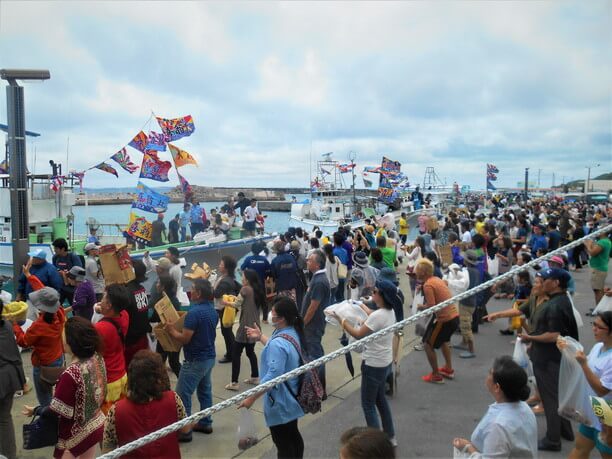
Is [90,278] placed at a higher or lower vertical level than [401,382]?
higher

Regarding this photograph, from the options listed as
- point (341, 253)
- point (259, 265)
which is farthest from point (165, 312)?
point (341, 253)

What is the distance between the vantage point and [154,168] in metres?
9.82

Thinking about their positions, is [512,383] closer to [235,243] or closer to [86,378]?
[86,378]

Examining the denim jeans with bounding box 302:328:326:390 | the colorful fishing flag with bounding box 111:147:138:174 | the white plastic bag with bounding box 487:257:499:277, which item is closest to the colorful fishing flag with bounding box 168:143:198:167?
the colorful fishing flag with bounding box 111:147:138:174

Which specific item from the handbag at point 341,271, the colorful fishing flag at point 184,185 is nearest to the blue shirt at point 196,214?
the colorful fishing flag at point 184,185

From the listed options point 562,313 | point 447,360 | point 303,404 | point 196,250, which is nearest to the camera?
point 303,404

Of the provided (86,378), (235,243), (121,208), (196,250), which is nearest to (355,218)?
(235,243)

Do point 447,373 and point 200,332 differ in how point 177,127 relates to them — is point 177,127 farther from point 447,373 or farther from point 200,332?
point 447,373

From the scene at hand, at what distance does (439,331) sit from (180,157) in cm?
764

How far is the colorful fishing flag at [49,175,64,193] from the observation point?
1322 cm

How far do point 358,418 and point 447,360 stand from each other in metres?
1.63

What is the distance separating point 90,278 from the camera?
20.9 feet

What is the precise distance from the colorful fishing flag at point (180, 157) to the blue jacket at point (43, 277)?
5167mm

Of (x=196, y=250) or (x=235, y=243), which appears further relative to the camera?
(x=235, y=243)
